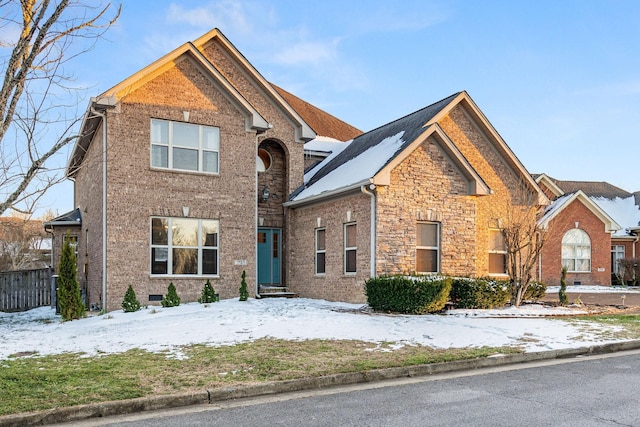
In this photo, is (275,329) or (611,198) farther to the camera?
(611,198)

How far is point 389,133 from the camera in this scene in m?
20.6

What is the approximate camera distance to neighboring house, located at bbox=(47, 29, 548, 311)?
1700 centimetres

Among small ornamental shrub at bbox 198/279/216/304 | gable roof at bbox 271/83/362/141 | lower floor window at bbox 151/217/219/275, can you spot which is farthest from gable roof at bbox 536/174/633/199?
small ornamental shrub at bbox 198/279/216/304

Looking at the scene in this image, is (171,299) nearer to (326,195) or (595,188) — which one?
(326,195)

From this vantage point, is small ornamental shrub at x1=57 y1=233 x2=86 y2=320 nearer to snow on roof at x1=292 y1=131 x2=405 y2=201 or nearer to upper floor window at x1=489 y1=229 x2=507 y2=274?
snow on roof at x1=292 y1=131 x2=405 y2=201

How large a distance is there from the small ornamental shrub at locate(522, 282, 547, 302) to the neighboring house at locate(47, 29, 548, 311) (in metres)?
1.63

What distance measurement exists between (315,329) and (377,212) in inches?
214

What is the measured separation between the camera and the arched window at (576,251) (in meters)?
29.6

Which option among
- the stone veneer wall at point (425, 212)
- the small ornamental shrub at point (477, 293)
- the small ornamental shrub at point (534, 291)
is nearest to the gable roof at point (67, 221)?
the stone veneer wall at point (425, 212)

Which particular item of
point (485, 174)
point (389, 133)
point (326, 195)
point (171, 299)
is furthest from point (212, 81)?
point (485, 174)

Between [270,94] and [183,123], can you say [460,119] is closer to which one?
[270,94]

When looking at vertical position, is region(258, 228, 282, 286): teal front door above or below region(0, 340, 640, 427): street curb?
above

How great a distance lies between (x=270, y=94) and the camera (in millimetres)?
20938

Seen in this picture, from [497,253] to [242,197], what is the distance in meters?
8.77
